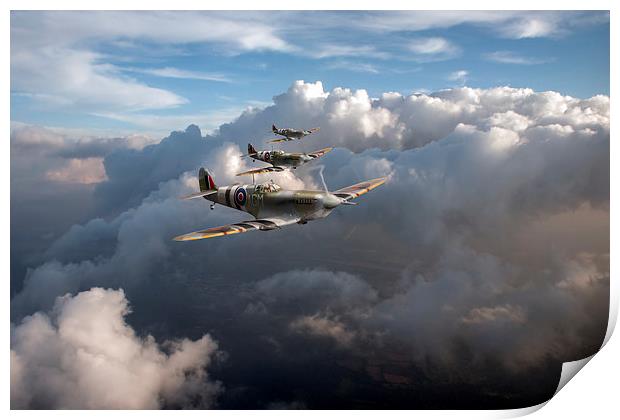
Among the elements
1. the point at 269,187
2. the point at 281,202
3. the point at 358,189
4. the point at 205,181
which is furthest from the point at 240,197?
the point at 358,189

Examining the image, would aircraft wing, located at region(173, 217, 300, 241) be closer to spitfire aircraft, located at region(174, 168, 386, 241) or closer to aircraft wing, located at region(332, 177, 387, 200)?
spitfire aircraft, located at region(174, 168, 386, 241)

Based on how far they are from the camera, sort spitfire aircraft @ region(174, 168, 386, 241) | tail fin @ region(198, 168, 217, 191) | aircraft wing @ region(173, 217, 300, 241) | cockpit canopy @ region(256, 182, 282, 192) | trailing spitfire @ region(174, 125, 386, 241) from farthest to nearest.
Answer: tail fin @ region(198, 168, 217, 191), cockpit canopy @ region(256, 182, 282, 192), spitfire aircraft @ region(174, 168, 386, 241), trailing spitfire @ region(174, 125, 386, 241), aircraft wing @ region(173, 217, 300, 241)

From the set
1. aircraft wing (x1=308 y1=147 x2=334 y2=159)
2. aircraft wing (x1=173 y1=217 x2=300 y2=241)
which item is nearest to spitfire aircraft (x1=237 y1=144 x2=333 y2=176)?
aircraft wing (x1=308 y1=147 x2=334 y2=159)

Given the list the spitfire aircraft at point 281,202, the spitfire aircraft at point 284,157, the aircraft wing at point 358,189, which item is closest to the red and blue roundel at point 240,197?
the spitfire aircraft at point 281,202

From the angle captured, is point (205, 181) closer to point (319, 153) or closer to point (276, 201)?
point (276, 201)

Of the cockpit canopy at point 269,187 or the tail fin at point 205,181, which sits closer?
the cockpit canopy at point 269,187

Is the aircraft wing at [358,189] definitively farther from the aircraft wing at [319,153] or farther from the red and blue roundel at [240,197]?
the aircraft wing at [319,153]
